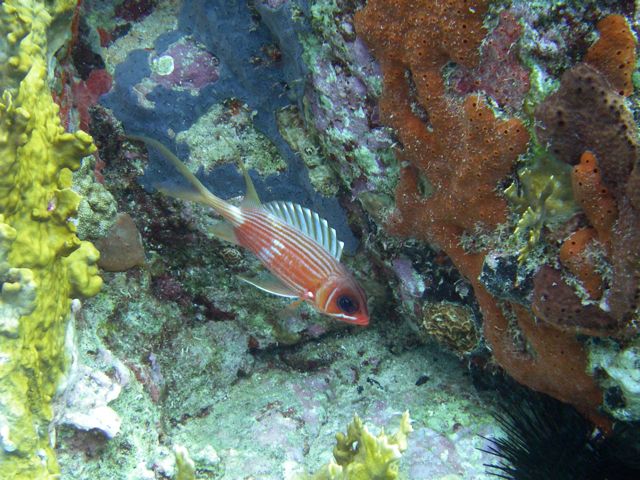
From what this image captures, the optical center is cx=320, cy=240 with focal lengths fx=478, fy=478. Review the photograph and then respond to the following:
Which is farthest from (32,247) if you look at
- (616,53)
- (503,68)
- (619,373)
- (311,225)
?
(619,373)

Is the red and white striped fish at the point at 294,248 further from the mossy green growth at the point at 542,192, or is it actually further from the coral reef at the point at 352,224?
the mossy green growth at the point at 542,192

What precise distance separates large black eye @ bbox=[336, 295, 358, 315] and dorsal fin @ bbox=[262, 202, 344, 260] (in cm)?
39

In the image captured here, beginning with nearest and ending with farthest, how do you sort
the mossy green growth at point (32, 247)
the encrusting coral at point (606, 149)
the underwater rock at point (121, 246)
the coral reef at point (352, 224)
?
1. the encrusting coral at point (606, 149)
2. the mossy green growth at point (32, 247)
3. the coral reef at point (352, 224)
4. the underwater rock at point (121, 246)

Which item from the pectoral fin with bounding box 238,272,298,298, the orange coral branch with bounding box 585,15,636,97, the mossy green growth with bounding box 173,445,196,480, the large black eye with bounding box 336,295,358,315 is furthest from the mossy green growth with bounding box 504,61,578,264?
the mossy green growth with bounding box 173,445,196,480

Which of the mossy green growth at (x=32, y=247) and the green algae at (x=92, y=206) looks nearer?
the mossy green growth at (x=32, y=247)

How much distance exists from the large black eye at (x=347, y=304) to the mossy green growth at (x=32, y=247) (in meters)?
1.49

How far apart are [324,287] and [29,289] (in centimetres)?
160

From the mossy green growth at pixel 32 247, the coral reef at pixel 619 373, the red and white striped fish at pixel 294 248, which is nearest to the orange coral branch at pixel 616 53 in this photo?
the coral reef at pixel 619 373

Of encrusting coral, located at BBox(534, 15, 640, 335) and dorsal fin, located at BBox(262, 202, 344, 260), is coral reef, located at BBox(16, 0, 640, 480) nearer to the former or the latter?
encrusting coral, located at BBox(534, 15, 640, 335)

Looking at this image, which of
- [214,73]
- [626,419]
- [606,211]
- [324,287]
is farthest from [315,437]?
[214,73]

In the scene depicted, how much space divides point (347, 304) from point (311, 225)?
2.11ft

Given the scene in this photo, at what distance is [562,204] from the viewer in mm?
2406

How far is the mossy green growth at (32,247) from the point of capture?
216cm

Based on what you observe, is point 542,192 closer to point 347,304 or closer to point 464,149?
point 464,149
